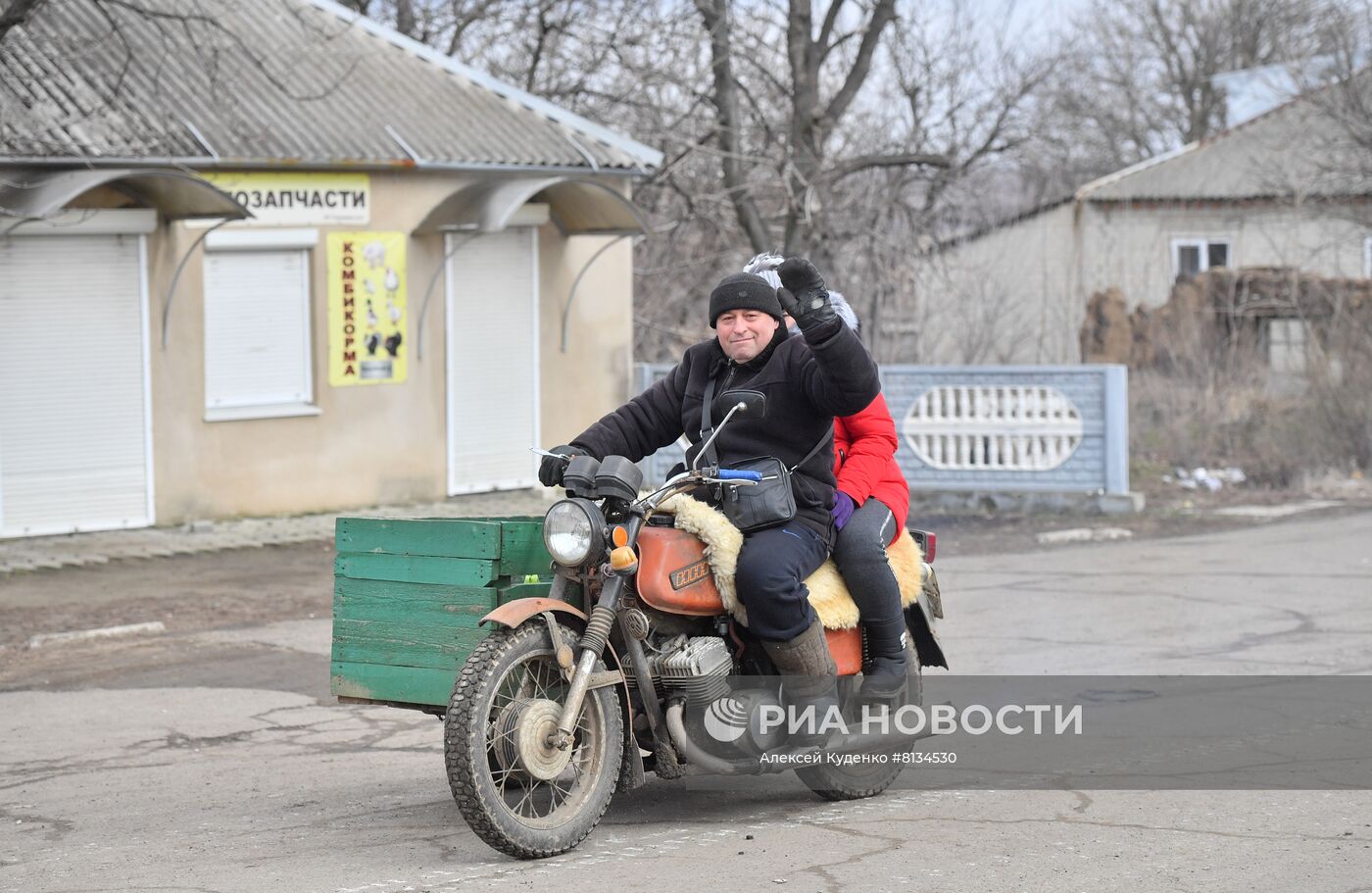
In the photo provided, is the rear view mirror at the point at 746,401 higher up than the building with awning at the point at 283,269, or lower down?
lower down

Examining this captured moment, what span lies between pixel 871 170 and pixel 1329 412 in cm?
724

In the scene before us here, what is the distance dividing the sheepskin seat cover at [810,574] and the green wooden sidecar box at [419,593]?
463 millimetres

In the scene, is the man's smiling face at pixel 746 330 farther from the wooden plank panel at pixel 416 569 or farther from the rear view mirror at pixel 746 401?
the wooden plank panel at pixel 416 569

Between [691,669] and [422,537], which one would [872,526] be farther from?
[422,537]

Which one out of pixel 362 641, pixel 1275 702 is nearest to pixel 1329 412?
pixel 1275 702

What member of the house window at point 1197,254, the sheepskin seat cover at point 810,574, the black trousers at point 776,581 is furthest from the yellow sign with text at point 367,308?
the house window at point 1197,254

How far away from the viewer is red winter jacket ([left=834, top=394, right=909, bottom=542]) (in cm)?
594

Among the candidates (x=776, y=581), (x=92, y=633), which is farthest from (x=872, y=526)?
(x=92, y=633)

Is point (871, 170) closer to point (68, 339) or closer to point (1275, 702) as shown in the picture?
point (68, 339)

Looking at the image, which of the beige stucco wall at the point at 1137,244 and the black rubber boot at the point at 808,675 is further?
the beige stucco wall at the point at 1137,244

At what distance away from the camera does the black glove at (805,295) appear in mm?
5328

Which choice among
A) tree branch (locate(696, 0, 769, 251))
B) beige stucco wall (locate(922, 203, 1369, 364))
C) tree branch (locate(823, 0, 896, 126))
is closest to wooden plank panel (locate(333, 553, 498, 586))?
tree branch (locate(696, 0, 769, 251))

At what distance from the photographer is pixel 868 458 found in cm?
599

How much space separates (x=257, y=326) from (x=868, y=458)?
10.9m
